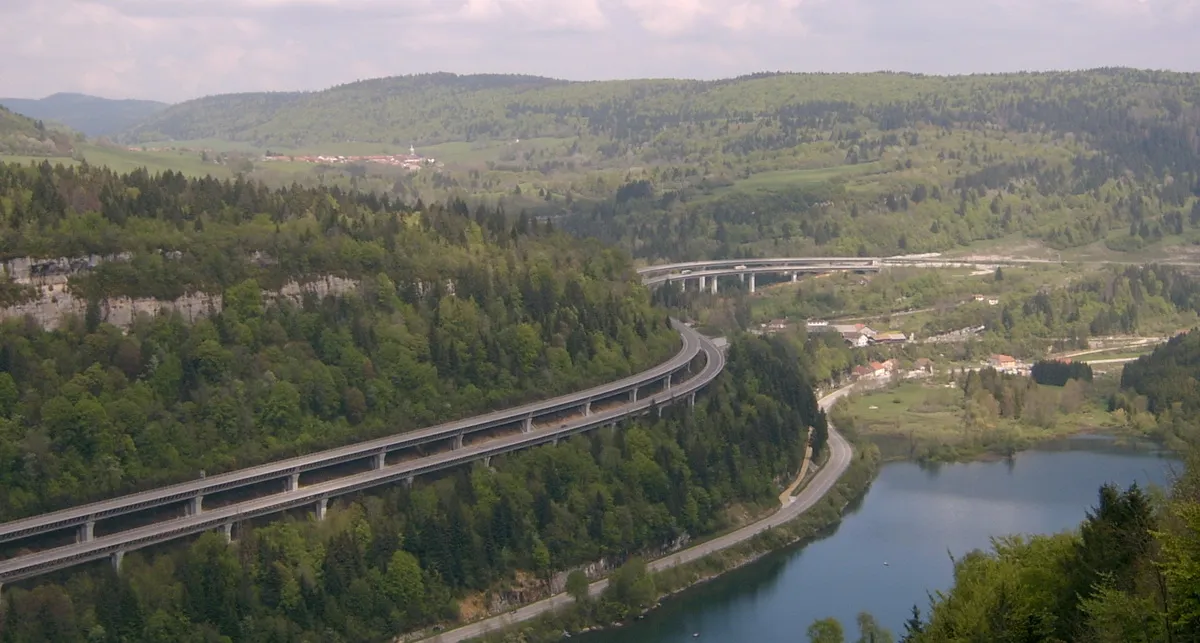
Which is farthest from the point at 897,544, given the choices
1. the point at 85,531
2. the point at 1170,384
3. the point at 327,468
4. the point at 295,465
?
the point at 85,531

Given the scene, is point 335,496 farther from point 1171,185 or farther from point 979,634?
point 1171,185

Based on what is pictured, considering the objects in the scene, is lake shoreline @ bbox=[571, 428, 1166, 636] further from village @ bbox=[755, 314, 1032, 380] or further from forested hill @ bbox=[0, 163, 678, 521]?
village @ bbox=[755, 314, 1032, 380]

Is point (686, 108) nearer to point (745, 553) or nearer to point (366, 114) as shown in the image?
point (366, 114)

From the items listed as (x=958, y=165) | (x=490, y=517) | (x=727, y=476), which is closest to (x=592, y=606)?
(x=490, y=517)

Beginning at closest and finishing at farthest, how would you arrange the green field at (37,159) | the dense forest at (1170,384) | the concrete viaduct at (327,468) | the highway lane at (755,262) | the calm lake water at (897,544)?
the concrete viaduct at (327,468) < the calm lake water at (897,544) < the dense forest at (1170,384) < the green field at (37,159) < the highway lane at (755,262)

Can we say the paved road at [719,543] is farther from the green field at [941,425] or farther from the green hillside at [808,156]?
the green hillside at [808,156]

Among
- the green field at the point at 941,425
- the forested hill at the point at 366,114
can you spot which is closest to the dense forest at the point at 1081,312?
the green field at the point at 941,425
